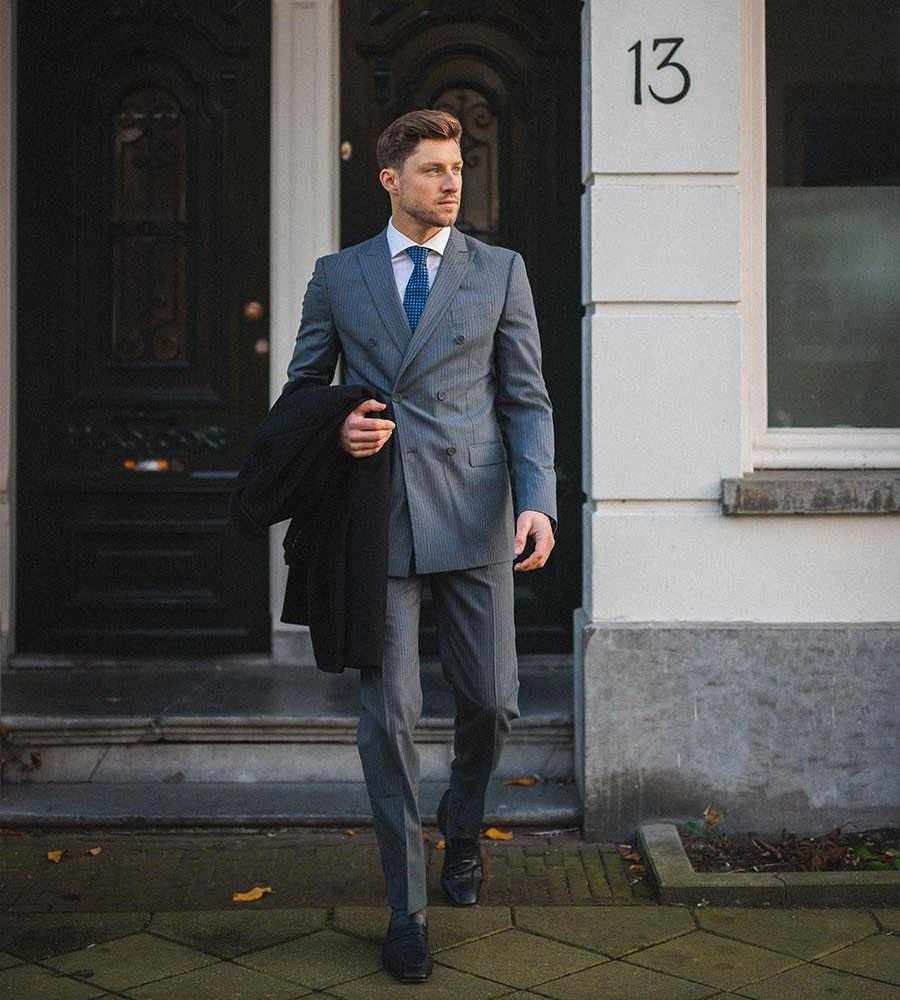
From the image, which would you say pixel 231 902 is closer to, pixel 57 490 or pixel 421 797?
pixel 421 797

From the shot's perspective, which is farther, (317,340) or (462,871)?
(462,871)

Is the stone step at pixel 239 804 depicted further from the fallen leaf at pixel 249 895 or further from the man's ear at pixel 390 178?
the man's ear at pixel 390 178

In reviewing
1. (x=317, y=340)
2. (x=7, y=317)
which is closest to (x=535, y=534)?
(x=317, y=340)

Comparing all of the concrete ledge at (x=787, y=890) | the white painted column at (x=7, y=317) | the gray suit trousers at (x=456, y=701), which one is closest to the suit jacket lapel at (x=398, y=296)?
the gray suit trousers at (x=456, y=701)

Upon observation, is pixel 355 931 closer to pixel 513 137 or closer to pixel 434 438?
pixel 434 438

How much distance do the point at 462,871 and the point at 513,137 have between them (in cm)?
331

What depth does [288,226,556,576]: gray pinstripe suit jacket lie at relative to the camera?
13.3ft

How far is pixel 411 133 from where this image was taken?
156 inches

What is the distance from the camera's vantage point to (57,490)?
6.46 metres

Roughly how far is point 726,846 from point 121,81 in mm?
4051

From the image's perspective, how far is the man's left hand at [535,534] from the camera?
12.9ft

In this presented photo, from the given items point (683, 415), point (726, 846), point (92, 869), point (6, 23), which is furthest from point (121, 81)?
point (726, 846)

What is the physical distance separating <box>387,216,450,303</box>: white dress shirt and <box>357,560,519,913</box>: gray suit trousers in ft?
2.70

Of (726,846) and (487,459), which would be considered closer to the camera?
(487,459)
